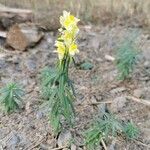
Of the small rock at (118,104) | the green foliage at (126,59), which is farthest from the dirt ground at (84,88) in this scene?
the green foliage at (126,59)

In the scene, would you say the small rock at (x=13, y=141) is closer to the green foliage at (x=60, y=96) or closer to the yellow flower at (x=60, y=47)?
the green foliage at (x=60, y=96)

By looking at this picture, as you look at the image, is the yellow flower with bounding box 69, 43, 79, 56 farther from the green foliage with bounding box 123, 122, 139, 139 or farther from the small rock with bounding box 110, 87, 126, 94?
the small rock with bounding box 110, 87, 126, 94

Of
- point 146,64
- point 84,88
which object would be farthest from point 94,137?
point 146,64

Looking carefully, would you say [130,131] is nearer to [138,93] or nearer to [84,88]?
[138,93]

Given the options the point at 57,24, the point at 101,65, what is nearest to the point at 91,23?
the point at 57,24

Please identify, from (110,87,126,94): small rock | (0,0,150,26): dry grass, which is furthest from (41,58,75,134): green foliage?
(0,0,150,26): dry grass

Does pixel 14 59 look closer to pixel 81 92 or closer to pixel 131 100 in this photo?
Result: pixel 81 92
